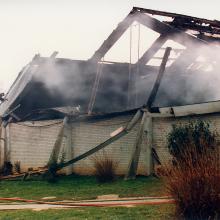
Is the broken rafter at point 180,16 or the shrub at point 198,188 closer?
the shrub at point 198,188

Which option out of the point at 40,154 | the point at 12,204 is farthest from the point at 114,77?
the point at 12,204

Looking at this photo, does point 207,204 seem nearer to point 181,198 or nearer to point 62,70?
point 181,198

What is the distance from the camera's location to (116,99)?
68.1 feet

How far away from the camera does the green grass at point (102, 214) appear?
680cm

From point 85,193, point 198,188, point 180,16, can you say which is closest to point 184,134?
point 85,193

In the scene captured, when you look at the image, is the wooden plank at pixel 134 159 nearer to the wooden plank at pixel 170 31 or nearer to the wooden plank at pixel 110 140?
the wooden plank at pixel 110 140

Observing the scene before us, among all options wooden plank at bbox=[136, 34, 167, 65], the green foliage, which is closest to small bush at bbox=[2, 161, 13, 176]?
wooden plank at bbox=[136, 34, 167, 65]

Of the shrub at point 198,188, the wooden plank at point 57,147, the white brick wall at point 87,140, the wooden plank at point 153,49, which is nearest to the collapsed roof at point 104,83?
the wooden plank at point 153,49

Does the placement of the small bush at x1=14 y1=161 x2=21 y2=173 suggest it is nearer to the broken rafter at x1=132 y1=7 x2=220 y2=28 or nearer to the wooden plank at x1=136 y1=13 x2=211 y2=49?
the wooden plank at x1=136 y1=13 x2=211 y2=49

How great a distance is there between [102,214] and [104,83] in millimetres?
13489

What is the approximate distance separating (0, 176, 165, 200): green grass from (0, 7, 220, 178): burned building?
0.98 metres

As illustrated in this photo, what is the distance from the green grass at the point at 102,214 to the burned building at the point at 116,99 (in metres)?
5.57

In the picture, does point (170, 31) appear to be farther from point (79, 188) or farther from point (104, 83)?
point (79, 188)

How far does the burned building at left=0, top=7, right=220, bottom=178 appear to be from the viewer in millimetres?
14094
